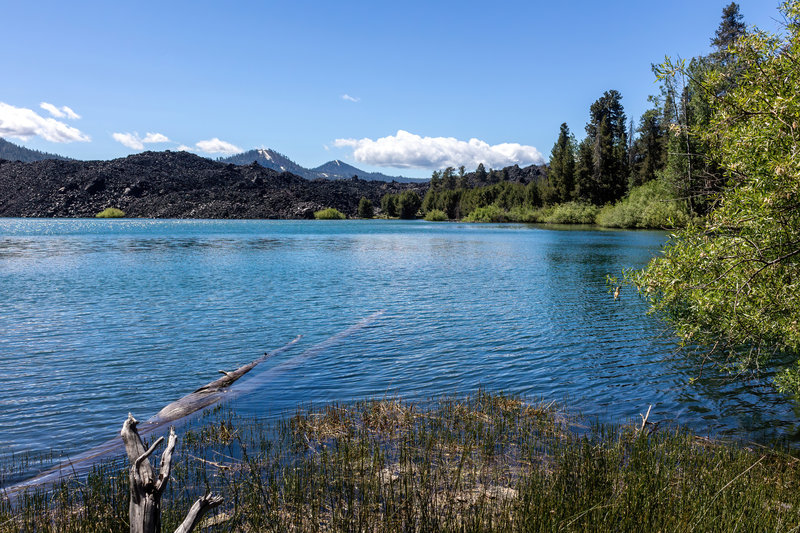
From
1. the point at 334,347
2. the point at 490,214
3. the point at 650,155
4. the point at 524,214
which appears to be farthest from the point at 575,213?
the point at 334,347

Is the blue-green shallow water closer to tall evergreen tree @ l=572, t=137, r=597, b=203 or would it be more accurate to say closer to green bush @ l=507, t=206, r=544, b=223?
tall evergreen tree @ l=572, t=137, r=597, b=203

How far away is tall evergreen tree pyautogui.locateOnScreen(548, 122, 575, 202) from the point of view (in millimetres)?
140000

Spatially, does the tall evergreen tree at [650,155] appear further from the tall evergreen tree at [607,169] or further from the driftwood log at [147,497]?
the driftwood log at [147,497]

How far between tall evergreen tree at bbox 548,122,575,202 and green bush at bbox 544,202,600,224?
425 centimetres

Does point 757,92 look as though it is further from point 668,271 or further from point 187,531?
point 187,531

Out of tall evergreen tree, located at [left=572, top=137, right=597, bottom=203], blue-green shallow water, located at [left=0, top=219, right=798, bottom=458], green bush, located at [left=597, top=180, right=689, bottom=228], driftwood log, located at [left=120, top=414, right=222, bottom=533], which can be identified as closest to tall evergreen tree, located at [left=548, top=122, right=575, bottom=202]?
tall evergreen tree, located at [left=572, top=137, right=597, bottom=203]

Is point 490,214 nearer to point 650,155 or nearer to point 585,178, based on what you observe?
point 585,178

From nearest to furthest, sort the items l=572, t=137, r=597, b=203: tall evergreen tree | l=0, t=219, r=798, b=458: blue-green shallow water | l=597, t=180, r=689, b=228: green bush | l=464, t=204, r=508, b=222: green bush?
1. l=0, t=219, r=798, b=458: blue-green shallow water
2. l=597, t=180, r=689, b=228: green bush
3. l=572, t=137, r=597, b=203: tall evergreen tree
4. l=464, t=204, r=508, b=222: green bush

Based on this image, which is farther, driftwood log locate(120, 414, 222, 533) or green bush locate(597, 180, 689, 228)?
green bush locate(597, 180, 689, 228)

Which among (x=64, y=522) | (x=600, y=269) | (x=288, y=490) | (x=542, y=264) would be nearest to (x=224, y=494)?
(x=288, y=490)

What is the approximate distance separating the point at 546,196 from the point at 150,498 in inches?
6017

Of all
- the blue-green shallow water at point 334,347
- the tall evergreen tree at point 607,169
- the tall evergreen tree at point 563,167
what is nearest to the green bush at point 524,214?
the tall evergreen tree at point 563,167

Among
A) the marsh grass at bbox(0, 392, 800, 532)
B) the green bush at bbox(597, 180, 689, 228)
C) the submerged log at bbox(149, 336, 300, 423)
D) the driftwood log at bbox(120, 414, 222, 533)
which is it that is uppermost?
the green bush at bbox(597, 180, 689, 228)

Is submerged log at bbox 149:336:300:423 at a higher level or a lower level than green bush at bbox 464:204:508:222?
lower
